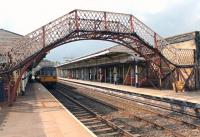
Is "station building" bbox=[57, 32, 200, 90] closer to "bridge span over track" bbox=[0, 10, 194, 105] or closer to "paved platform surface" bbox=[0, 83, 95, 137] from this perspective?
"bridge span over track" bbox=[0, 10, 194, 105]

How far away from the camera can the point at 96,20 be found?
960 inches

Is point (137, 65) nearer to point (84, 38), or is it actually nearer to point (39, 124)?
point (84, 38)

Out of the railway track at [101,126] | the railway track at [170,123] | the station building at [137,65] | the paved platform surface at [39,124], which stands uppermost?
the station building at [137,65]

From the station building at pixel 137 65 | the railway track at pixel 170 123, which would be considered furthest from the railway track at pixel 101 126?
the station building at pixel 137 65

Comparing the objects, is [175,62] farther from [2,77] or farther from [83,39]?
[2,77]

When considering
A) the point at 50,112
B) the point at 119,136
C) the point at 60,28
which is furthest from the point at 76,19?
the point at 119,136

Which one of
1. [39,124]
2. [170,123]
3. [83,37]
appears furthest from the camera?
[83,37]

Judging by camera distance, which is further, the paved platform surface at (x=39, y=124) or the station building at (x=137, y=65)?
the station building at (x=137, y=65)

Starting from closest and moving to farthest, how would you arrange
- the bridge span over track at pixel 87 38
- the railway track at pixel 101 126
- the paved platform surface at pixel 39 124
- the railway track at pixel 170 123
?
1. the paved platform surface at pixel 39 124
2. the railway track at pixel 170 123
3. the railway track at pixel 101 126
4. the bridge span over track at pixel 87 38

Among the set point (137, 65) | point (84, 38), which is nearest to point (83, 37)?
point (84, 38)

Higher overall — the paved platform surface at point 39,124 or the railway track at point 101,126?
the paved platform surface at point 39,124

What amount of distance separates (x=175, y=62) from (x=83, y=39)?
7771mm

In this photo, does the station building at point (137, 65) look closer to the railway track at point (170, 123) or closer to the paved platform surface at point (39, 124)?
the railway track at point (170, 123)

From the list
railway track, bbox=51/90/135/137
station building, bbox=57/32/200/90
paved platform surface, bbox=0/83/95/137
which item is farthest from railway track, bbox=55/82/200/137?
station building, bbox=57/32/200/90
